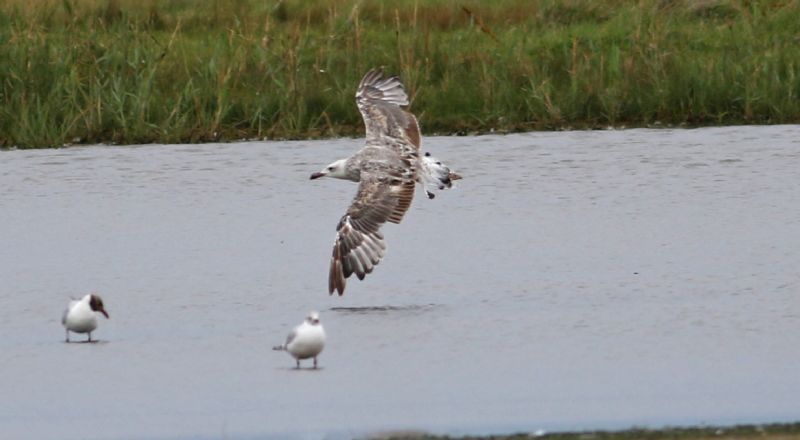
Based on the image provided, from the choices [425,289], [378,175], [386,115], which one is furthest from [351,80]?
[425,289]

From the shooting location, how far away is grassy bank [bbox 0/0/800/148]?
52.1 ft

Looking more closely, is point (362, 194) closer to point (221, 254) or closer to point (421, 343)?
point (221, 254)

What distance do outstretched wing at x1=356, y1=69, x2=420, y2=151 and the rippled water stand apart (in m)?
0.64

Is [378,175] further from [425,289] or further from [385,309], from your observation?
[385,309]

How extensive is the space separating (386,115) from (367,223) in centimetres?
197

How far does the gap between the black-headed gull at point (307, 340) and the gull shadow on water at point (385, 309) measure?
4.75 feet

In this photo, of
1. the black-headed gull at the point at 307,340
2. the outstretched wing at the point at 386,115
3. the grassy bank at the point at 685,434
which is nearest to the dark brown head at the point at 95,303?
the black-headed gull at the point at 307,340

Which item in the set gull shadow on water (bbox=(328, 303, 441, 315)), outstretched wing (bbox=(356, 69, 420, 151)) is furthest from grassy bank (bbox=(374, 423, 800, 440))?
outstretched wing (bbox=(356, 69, 420, 151))

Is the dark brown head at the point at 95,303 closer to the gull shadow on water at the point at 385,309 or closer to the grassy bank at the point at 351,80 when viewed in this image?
the gull shadow on water at the point at 385,309

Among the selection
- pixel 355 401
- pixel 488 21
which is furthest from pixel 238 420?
pixel 488 21

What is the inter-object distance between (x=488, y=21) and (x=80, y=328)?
10770 mm

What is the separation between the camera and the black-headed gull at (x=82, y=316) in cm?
932

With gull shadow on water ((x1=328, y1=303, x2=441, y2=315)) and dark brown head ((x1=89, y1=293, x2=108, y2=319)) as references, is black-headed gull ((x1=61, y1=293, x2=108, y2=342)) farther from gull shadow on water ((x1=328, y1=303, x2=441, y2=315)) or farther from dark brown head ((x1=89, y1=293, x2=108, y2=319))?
gull shadow on water ((x1=328, y1=303, x2=441, y2=315))

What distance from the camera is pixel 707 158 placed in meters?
14.9
